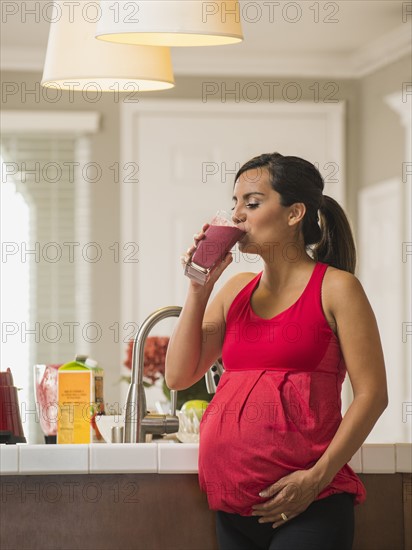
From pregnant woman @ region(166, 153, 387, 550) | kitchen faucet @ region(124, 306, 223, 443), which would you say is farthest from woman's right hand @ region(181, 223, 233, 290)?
kitchen faucet @ region(124, 306, 223, 443)

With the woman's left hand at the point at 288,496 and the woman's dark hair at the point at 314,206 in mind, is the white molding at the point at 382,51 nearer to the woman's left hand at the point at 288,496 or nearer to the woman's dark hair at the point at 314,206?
the woman's dark hair at the point at 314,206

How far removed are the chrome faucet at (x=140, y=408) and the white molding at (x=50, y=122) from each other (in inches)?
128

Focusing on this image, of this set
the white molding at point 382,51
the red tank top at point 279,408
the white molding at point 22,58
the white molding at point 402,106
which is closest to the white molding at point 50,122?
the white molding at point 22,58

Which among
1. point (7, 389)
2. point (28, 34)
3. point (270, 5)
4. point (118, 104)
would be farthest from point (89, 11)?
point (118, 104)

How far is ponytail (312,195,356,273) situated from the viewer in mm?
1843

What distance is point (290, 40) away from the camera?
498 cm

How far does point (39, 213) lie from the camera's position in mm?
5246

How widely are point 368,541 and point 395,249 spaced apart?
312 centimetres

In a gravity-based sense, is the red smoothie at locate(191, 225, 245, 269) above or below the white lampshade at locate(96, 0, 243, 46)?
below

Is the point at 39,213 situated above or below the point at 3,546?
above

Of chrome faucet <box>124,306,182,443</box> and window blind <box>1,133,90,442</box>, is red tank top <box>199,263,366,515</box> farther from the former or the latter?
window blind <box>1,133,90,442</box>

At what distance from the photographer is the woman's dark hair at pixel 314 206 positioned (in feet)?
5.81

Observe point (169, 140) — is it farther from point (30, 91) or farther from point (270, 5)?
point (270, 5)

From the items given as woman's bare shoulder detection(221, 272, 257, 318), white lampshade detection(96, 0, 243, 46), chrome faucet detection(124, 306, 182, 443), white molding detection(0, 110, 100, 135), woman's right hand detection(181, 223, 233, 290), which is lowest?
chrome faucet detection(124, 306, 182, 443)
